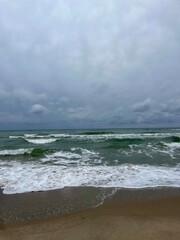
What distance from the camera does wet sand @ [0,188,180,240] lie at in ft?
13.9

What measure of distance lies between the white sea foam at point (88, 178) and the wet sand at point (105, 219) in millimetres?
861

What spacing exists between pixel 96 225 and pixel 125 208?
4.34 ft

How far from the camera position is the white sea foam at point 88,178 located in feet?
25.8

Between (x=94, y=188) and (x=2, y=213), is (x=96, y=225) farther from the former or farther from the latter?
(x=94, y=188)

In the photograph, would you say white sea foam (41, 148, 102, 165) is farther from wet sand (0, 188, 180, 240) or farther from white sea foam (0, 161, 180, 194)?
wet sand (0, 188, 180, 240)

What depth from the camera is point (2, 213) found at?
18.3 feet

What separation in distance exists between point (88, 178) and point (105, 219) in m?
3.85

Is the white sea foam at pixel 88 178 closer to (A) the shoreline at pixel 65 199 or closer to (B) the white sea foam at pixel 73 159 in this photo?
(A) the shoreline at pixel 65 199

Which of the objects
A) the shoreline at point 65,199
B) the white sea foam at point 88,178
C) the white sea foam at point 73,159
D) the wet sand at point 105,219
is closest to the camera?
the wet sand at point 105,219

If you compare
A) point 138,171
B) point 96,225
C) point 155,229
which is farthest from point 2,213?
point 138,171

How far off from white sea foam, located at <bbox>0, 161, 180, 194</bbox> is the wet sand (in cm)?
86

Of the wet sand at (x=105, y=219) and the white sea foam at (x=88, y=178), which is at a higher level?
the white sea foam at (x=88, y=178)

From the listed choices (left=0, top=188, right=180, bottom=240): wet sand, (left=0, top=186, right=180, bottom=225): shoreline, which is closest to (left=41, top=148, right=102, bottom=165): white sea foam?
(left=0, top=186, right=180, bottom=225): shoreline

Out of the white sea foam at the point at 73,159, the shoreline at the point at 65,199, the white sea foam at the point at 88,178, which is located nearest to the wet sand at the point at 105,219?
the shoreline at the point at 65,199
